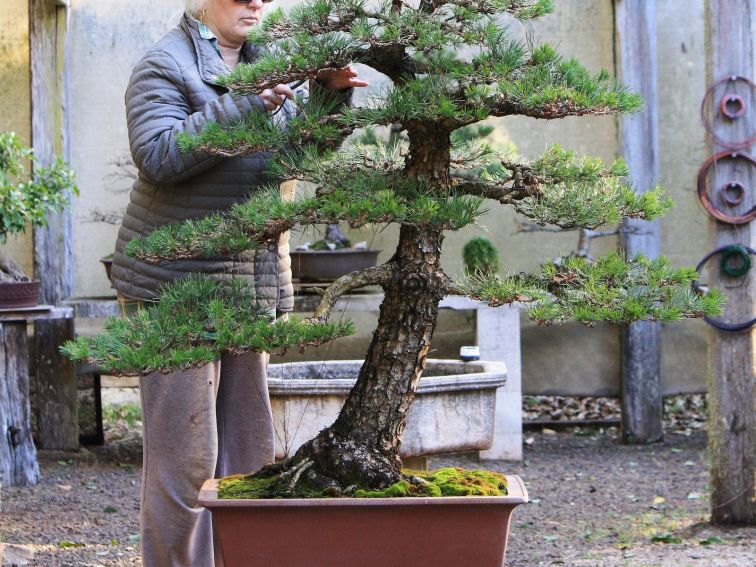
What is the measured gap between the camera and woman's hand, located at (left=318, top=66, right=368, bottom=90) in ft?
6.37

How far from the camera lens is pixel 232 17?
2357mm

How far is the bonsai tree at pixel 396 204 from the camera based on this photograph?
175 cm

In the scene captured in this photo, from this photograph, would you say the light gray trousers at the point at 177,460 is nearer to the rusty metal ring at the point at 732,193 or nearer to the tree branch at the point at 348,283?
the tree branch at the point at 348,283

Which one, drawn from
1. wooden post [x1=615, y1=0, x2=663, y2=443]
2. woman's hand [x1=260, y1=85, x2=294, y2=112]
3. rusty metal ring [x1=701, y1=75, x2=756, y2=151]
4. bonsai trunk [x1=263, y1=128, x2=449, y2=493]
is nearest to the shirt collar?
woman's hand [x1=260, y1=85, x2=294, y2=112]

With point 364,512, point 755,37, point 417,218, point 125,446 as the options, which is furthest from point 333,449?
point 125,446

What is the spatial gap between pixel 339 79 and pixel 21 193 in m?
2.44

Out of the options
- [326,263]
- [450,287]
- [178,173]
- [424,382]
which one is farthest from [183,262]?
[326,263]

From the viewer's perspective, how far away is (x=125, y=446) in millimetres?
5199

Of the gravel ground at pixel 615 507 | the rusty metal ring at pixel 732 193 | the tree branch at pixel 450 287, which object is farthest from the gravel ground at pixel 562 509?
the tree branch at pixel 450 287

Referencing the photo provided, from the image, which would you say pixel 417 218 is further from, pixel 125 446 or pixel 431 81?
pixel 125 446

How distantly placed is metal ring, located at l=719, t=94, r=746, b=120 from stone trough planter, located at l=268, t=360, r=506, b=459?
3.80 ft

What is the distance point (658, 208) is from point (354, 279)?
0.55m

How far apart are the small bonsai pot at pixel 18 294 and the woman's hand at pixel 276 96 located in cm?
262

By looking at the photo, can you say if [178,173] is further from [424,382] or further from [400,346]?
[424,382]
